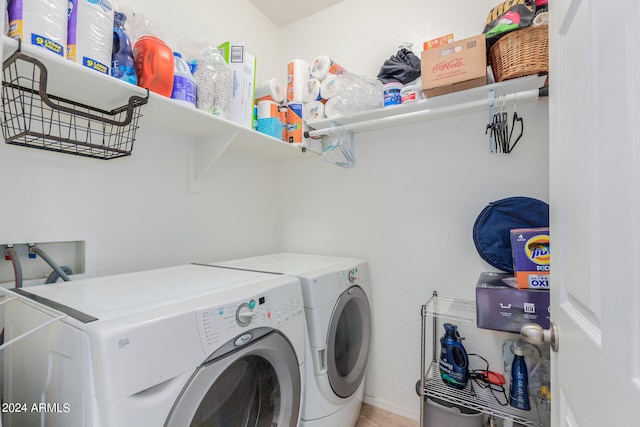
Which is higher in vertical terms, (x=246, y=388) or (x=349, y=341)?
(x=246, y=388)

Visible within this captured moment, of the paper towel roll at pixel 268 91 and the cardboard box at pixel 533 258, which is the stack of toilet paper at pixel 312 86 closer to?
the paper towel roll at pixel 268 91

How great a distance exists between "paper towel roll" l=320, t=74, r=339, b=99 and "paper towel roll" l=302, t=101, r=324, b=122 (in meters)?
0.06

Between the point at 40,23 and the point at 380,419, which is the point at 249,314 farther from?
the point at 380,419

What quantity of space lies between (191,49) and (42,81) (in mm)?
727

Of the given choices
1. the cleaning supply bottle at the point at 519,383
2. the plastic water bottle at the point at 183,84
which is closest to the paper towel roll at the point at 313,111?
the plastic water bottle at the point at 183,84

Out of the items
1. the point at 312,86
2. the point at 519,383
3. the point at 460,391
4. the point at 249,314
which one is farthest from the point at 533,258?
the point at 312,86

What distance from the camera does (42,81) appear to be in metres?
0.86

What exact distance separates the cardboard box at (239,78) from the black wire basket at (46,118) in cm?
45

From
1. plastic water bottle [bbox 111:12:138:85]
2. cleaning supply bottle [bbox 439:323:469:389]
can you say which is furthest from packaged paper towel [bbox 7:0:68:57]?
cleaning supply bottle [bbox 439:323:469:389]

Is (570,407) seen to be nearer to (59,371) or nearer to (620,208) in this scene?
(620,208)

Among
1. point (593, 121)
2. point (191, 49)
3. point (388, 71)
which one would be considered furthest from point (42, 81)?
point (388, 71)

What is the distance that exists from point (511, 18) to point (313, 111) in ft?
3.45

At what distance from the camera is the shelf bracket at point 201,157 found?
1.58m

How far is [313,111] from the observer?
184 cm
